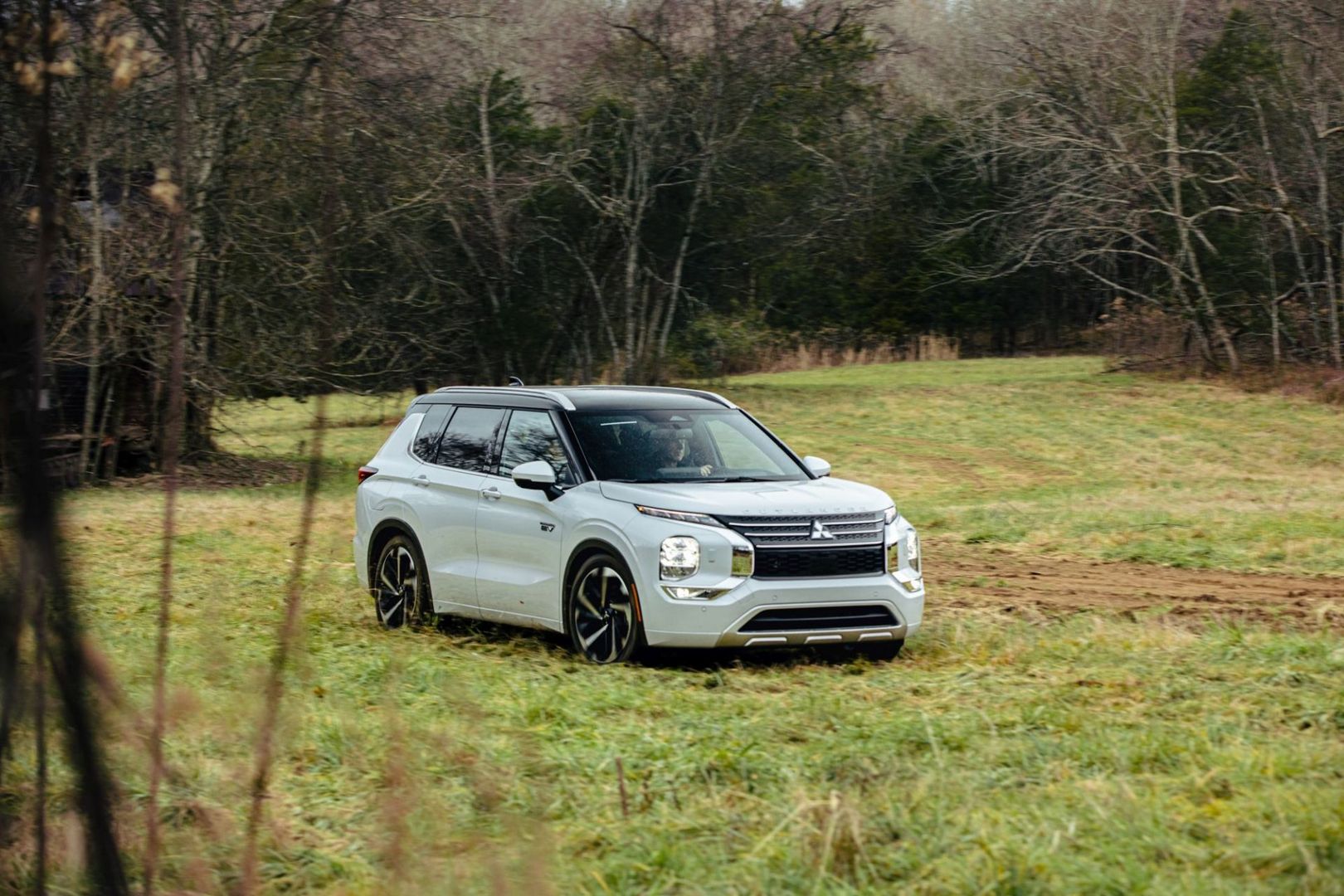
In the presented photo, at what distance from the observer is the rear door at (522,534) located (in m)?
10.0

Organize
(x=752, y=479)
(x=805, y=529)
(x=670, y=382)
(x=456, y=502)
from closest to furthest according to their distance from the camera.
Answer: (x=805, y=529) → (x=752, y=479) → (x=456, y=502) → (x=670, y=382)

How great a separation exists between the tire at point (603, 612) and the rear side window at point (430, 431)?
2101 millimetres

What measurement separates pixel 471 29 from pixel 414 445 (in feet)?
80.5

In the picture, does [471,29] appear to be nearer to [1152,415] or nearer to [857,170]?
[857,170]

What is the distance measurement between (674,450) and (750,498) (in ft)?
3.52

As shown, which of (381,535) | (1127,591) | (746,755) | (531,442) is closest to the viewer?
(746,755)

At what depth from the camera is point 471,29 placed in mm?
34500

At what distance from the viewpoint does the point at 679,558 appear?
9234 millimetres

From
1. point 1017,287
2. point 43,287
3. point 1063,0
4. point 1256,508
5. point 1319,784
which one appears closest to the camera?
point 43,287

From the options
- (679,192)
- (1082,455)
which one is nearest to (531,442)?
(1082,455)

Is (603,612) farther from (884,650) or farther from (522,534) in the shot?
(884,650)

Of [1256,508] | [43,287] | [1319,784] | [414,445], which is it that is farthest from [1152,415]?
[43,287]

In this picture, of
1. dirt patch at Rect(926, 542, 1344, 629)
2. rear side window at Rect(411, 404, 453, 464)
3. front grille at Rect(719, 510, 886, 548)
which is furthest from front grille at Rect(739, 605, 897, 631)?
rear side window at Rect(411, 404, 453, 464)

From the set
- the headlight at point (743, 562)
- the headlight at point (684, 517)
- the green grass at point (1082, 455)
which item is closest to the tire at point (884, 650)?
the headlight at point (743, 562)
